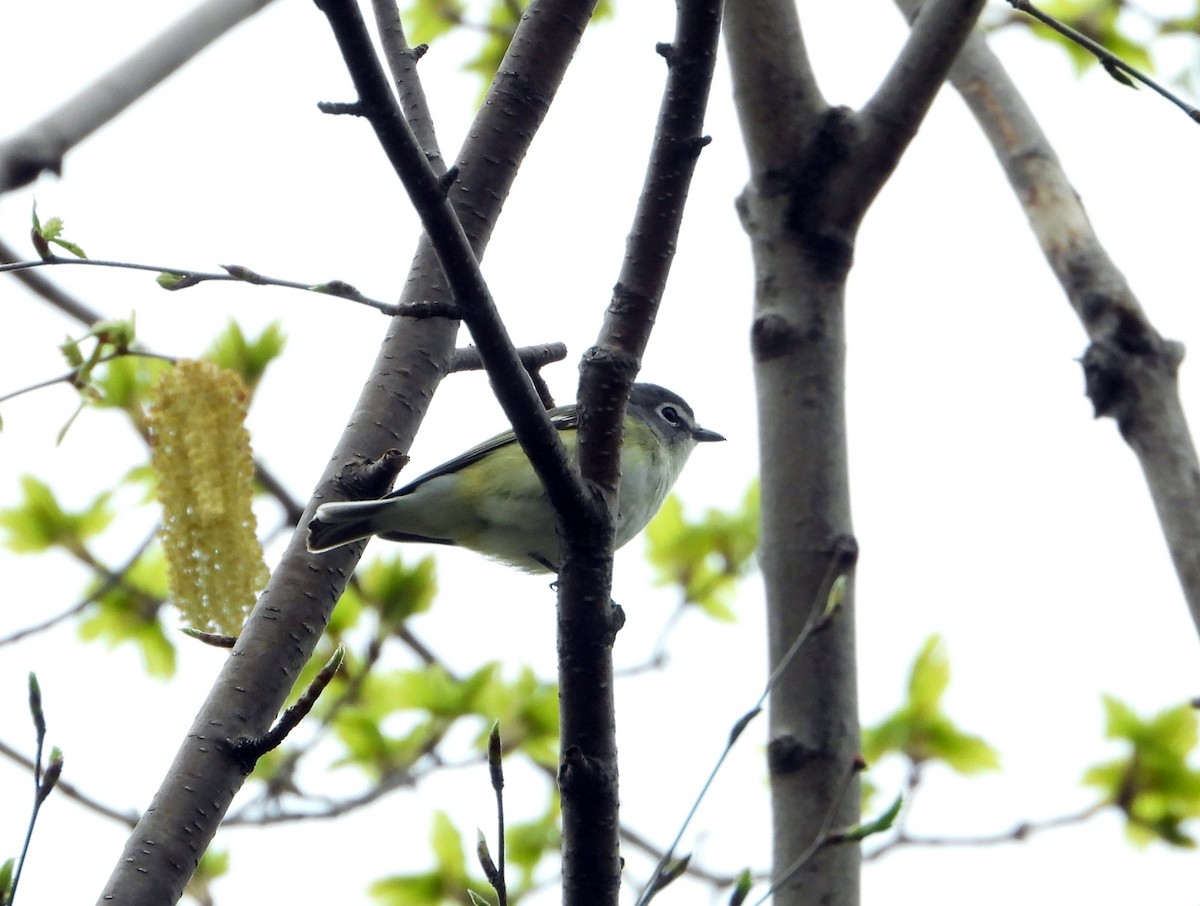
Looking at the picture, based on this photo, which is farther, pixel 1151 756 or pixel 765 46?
pixel 1151 756

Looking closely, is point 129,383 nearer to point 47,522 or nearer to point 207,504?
point 47,522

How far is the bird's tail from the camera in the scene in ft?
9.55

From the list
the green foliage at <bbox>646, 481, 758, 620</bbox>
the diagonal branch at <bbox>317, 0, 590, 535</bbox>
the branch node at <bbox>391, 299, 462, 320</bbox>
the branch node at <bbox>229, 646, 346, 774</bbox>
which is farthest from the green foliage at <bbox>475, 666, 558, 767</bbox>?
the branch node at <bbox>391, 299, 462, 320</bbox>

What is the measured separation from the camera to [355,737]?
14.4ft

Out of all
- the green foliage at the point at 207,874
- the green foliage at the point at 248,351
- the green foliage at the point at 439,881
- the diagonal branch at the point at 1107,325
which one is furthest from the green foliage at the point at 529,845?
the diagonal branch at the point at 1107,325

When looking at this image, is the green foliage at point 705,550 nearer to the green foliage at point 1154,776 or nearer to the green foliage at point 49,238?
the green foliage at point 1154,776

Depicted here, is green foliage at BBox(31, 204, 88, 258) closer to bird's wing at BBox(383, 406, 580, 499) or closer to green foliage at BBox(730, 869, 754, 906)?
green foliage at BBox(730, 869, 754, 906)

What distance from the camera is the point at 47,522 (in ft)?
14.4

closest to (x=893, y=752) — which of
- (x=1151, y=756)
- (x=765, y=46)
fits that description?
(x=1151, y=756)

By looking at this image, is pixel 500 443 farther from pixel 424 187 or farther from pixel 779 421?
pixel 424 187

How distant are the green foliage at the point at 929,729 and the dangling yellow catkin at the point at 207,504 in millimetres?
2176

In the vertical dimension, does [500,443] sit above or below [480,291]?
above

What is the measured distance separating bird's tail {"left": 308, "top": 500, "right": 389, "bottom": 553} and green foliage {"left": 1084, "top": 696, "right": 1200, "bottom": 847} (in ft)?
7.97

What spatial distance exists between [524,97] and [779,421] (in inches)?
42.6
